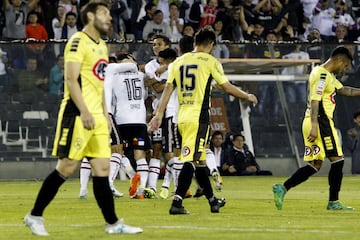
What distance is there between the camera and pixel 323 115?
15914 millimetres

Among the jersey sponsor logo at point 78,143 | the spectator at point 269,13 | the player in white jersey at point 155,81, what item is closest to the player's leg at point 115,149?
the player in white jersey at point 155,81

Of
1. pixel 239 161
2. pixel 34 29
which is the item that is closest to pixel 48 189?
pixel 239 161

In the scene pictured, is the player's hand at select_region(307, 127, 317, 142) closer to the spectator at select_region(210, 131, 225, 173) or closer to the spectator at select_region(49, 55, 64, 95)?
the spectator at select_region(210, 131, 225, 173)

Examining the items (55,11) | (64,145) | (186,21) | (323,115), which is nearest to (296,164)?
(186,21)

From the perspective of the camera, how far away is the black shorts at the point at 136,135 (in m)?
18.6

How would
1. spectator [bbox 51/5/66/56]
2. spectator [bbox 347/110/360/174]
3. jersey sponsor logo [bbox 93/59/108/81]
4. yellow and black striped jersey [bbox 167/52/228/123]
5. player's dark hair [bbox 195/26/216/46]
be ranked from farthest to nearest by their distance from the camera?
1. spectator [bbox 51/5/66/56]
2. spectator [bbox 347/110/360/174]
3. player's dark hair [bbox 195/26/216/46]
4. yellow and black striped jersey [bbox 167/52/228/123]
5. jersey sponsor logo [bbox 93/59/108/81]

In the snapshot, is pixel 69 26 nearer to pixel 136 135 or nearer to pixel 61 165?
pixel 136 135

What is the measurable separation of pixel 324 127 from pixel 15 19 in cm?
1414

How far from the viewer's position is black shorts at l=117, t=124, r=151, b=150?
18594mm

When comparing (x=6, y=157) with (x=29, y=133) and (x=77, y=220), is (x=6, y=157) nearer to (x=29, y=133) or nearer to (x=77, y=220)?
(x=29, y=133)

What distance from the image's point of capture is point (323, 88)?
1571 centimetres

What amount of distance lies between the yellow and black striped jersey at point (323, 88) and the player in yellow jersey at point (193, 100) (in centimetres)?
164

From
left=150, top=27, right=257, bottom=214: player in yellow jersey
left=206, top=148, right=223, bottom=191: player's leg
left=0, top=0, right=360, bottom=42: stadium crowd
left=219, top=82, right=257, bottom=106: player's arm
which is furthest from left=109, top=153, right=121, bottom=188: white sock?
left=0, top=0, right=360, bottom=42: stadium crowd

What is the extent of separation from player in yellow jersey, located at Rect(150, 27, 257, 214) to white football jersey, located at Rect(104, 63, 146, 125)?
3.77m
